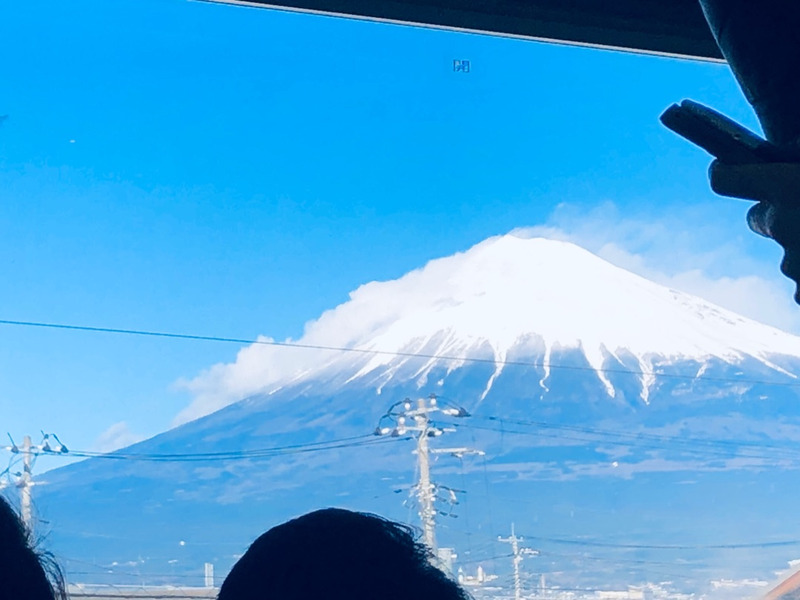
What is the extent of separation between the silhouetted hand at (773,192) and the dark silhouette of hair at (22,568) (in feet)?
1.37

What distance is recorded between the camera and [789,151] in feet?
1.63

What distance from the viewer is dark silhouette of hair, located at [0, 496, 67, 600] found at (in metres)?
0.41

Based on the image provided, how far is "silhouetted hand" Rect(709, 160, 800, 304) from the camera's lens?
49 centimetres

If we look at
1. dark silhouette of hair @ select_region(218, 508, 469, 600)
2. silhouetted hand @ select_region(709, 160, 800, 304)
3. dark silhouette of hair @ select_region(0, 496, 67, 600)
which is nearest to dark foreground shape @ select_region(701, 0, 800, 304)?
silhouetted hand @ select_region(709, 160, 800, 304)

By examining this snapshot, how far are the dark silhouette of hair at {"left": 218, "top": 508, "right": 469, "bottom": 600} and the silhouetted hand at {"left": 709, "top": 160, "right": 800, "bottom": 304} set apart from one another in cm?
27

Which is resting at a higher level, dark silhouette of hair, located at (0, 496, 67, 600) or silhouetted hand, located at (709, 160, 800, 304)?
silhouetted hand, located at (709, 160, 800, 304)

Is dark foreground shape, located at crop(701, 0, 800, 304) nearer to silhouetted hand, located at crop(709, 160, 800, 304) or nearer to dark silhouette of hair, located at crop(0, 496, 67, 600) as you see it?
silhouetted hand, located at crop(709, 160, 800, 304)

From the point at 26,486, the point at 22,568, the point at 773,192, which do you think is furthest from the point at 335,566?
the point at 26,486

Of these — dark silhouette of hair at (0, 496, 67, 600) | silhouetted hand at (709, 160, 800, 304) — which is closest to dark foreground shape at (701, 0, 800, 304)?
silhouetted hand at (709, 160, 800, 304)

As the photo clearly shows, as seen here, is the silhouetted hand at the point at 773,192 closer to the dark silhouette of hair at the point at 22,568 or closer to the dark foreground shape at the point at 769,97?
the dark foreground shape at the point at 769,97

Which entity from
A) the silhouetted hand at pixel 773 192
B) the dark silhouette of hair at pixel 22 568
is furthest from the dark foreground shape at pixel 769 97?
the dark silhouette of hair at pixel 22 568

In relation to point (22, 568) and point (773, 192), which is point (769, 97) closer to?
point (773, 192)

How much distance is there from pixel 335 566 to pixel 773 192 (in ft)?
1.04

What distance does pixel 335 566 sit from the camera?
0.45m
